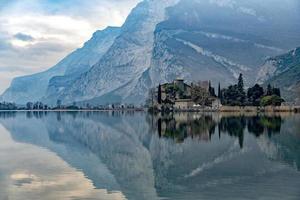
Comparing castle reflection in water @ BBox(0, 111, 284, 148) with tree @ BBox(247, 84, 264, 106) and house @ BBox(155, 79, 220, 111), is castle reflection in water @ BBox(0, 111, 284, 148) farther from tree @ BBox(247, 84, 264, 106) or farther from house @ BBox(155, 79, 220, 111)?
house @ BBox(155, 79, 220, 111)

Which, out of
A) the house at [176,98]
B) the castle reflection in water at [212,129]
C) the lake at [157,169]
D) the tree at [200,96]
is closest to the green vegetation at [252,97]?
the tree at [200,96]

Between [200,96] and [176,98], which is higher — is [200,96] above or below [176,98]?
above

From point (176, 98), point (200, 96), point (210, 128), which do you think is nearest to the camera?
point (210, 128)

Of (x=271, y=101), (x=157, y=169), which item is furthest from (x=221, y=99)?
(x=157, y=169)

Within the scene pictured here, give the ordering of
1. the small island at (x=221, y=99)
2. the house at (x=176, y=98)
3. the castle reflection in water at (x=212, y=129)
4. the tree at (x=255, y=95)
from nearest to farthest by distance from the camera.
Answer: the castle reflection in water at (x=212, y=129)
the small island at (x=221, y=99)
the tree at (x=255, y=95)
the house at (x=176, y=98)

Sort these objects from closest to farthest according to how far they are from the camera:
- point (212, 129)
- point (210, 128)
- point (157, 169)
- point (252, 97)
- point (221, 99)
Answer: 1. point (157, 169)
2. point (212, 129)
3. point (210, 128)
4. point (252, 97)
5. point (221, 99)

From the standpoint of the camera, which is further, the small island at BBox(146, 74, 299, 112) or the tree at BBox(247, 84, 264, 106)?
the tree at BBox(247, 84, 264, 106)

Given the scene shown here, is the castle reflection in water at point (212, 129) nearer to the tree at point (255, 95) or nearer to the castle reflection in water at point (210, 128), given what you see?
the castle reflection in water at point (210, 128)

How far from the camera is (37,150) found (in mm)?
42969

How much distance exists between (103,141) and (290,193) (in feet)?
106

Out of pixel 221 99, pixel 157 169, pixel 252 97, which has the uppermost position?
pixel 252 97

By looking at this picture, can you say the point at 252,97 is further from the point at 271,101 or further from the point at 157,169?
the point at 157,169

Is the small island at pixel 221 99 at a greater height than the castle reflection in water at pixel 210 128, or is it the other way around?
the small island at pixel 221 99

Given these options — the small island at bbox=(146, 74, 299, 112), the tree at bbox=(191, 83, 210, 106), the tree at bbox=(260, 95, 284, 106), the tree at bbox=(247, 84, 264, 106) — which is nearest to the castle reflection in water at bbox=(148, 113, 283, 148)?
the tree at bbox=(260, 95, 284, 106)
